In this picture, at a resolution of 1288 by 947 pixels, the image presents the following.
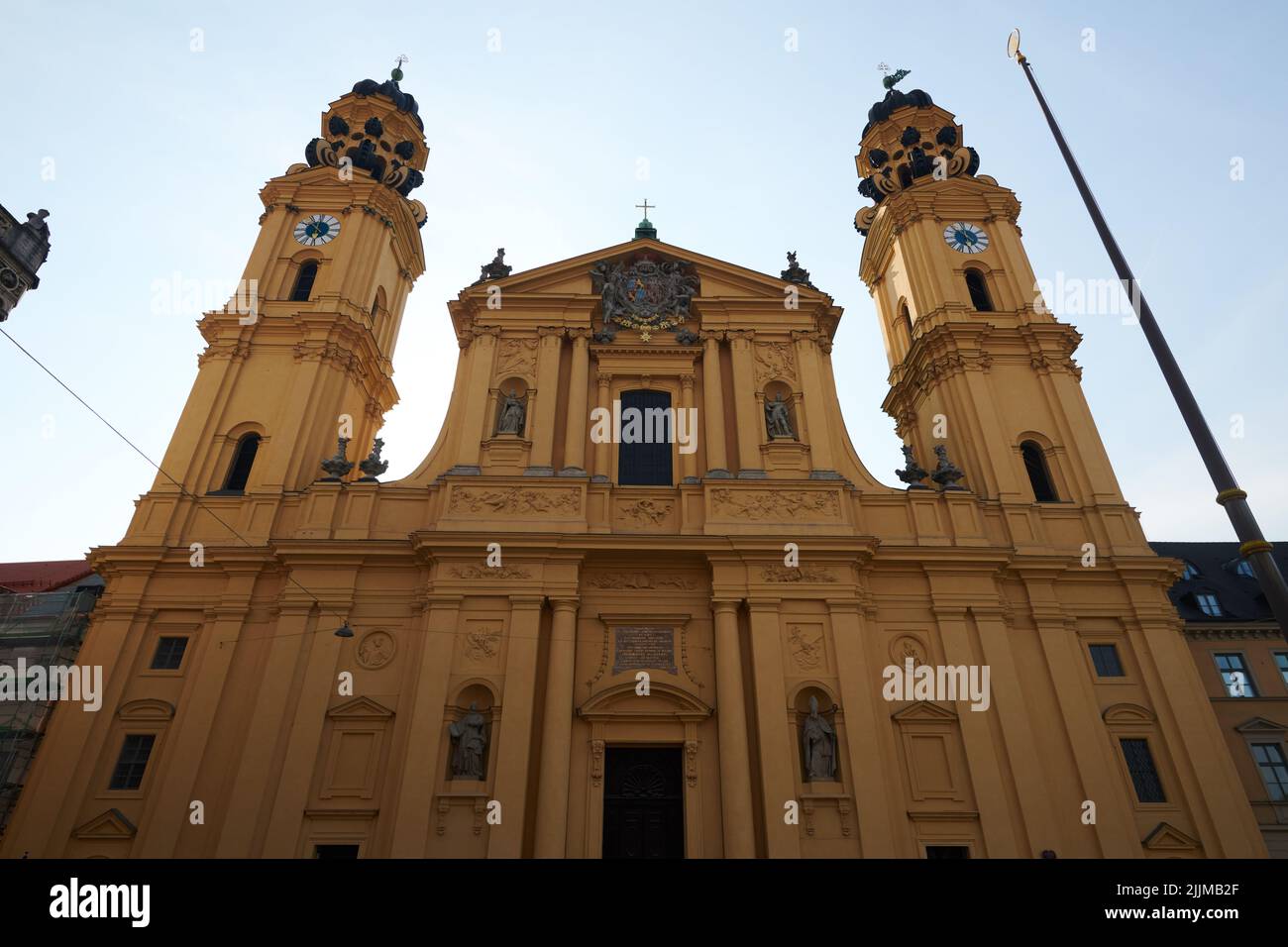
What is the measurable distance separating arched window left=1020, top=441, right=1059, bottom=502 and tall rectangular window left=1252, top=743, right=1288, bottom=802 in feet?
28.3

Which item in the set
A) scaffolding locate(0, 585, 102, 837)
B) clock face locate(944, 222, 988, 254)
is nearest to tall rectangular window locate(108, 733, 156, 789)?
scaffolding locate(0, 585, 102, 837)

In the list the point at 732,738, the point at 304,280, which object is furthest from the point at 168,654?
the point at 732,738

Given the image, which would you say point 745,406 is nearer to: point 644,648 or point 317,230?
point 644,648

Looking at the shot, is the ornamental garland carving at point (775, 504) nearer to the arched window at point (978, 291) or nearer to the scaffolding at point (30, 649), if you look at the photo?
the arched window at point (978, 291)

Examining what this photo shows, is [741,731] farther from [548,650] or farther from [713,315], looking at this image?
[713,315]

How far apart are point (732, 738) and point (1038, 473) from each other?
1046 centimetres

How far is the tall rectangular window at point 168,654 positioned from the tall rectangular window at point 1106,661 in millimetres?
18068

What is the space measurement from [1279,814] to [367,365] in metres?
24.6

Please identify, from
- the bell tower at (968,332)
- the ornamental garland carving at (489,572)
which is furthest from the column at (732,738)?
the bell tower at (968,332)

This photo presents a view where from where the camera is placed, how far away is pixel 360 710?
1431cm

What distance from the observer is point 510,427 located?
17234 mm

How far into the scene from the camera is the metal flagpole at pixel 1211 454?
4.71 m
